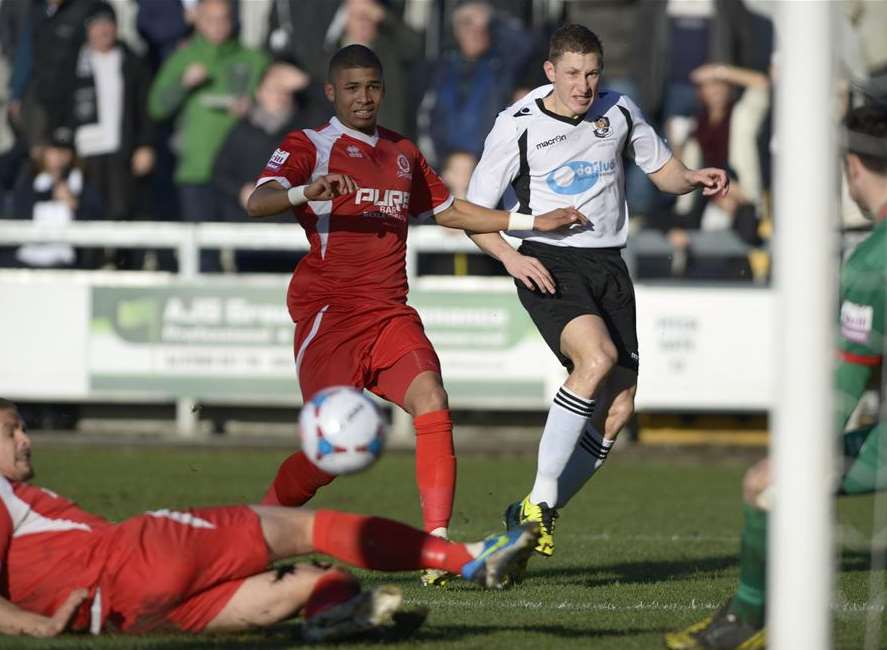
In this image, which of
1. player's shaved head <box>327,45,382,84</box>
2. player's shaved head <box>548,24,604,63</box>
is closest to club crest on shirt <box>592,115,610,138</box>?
player's shaved head <box>548,24,604,63</box>

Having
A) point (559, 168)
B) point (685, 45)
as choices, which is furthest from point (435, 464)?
point (685, 45)

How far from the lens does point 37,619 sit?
571cm

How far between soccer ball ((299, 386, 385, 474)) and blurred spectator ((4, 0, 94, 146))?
1167 cm

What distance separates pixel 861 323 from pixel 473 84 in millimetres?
10787

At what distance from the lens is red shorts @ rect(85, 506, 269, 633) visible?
19.1 feet

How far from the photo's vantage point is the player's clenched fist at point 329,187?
259 inches

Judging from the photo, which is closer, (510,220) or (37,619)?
(37,619)

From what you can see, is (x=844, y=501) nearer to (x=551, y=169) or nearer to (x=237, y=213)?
(x=551, y=169)

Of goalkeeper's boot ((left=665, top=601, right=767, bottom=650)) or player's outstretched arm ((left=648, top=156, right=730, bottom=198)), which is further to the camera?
player's outstretched arm ((left=648, top=156, right=730, bottom=198))

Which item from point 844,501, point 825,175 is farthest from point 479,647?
point 844,501

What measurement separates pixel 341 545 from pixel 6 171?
41.0 feet

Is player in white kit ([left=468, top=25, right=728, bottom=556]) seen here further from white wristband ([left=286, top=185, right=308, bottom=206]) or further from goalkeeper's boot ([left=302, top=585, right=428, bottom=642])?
goalkeeper's boot ([left=302, top=585, right=428, bottom=642])

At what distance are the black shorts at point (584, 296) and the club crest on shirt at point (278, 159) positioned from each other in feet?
5.06

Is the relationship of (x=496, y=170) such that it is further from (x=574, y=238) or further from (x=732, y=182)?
(x=732, y=182)
